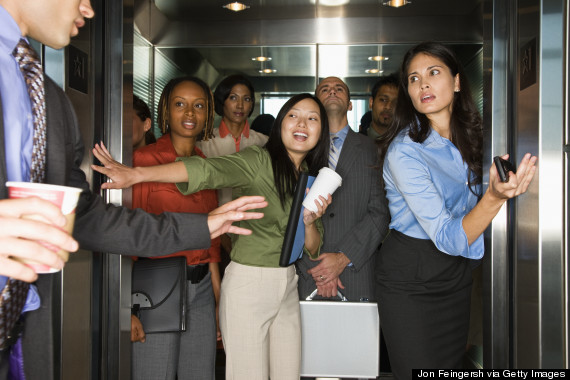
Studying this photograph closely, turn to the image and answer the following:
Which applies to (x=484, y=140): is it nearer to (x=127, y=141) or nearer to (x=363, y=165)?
(x=363, y=165)

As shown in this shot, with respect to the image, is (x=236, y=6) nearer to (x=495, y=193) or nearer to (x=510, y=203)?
(x=510, y=203)

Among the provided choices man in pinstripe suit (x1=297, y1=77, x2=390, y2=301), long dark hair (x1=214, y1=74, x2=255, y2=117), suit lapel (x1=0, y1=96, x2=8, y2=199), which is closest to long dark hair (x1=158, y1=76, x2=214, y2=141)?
man in pinstripe suit (x1=297, y1=77, x2=390, y2=301)

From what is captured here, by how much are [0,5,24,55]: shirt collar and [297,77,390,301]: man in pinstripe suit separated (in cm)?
200

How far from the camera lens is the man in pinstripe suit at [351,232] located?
2.80m

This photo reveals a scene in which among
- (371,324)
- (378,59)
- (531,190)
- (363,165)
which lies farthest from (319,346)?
(378,59)

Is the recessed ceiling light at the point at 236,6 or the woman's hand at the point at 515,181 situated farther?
the recessed ceiling light at the point at 236,6

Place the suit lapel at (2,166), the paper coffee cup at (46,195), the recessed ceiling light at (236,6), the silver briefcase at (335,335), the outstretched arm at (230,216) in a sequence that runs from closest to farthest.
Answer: the paper coffee cup at (46,195), the suit lapel at (2,166), the outstretched arm at (230,216), the silver briefcase at (335,335), the recessed ceiling light at (236,6)

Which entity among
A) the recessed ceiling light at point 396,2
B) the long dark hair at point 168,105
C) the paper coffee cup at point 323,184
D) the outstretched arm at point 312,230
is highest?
the recessed ceiling light at point 396,2

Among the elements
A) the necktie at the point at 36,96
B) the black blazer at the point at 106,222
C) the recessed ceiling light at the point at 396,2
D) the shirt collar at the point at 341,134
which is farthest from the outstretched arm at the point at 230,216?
the recessed ceiling light at the point at 396,2

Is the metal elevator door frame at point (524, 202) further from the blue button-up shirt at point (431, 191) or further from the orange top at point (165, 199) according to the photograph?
the orange top at point (165, 199)

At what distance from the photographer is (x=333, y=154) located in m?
3.02

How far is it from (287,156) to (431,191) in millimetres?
770

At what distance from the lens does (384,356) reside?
3.70m

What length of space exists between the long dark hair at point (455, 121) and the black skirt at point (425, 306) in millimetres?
319
